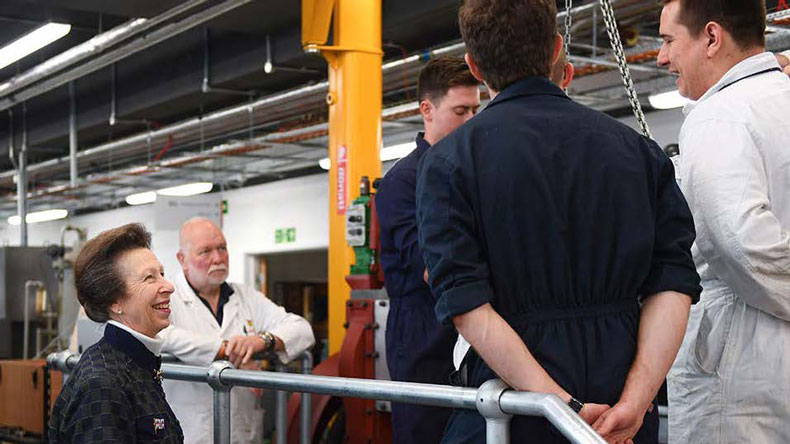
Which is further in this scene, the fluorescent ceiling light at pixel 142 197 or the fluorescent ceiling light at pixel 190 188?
the fluorescent ceiling light at pixel 142 197

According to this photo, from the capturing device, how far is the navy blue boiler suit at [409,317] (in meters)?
3.07

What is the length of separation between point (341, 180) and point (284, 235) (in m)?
10.4

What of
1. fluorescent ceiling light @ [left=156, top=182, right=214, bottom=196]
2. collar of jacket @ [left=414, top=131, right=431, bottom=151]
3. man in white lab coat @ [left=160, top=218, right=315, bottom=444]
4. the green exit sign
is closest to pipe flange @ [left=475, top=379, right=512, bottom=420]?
collar of jacket @ [left=414, top=131, right=431, bottom=151]

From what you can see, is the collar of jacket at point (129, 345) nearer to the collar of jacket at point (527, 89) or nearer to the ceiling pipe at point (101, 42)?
the collar of jacket at point (527, 89)

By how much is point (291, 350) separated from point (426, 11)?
470cm

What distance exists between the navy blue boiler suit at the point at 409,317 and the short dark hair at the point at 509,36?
4.35ft

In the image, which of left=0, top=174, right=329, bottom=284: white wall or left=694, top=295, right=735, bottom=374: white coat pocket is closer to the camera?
left=694, top=295, right=735, bottom=374: white coat pocket

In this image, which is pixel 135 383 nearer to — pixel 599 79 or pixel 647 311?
pixel 647 311

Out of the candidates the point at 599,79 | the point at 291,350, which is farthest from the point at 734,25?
the point at 599,79

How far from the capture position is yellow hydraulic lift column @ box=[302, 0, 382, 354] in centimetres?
642

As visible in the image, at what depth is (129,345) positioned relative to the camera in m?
2.43

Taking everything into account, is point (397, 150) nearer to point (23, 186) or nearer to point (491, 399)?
point (23, 186)

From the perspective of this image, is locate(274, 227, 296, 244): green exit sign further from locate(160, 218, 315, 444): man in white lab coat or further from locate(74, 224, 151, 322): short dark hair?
locate(74, 224, 151, 322): short dark hair

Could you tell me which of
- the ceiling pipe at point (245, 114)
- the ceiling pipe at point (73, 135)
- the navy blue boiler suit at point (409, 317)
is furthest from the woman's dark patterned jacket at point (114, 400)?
the ceiling pipe at point (73, 135)
